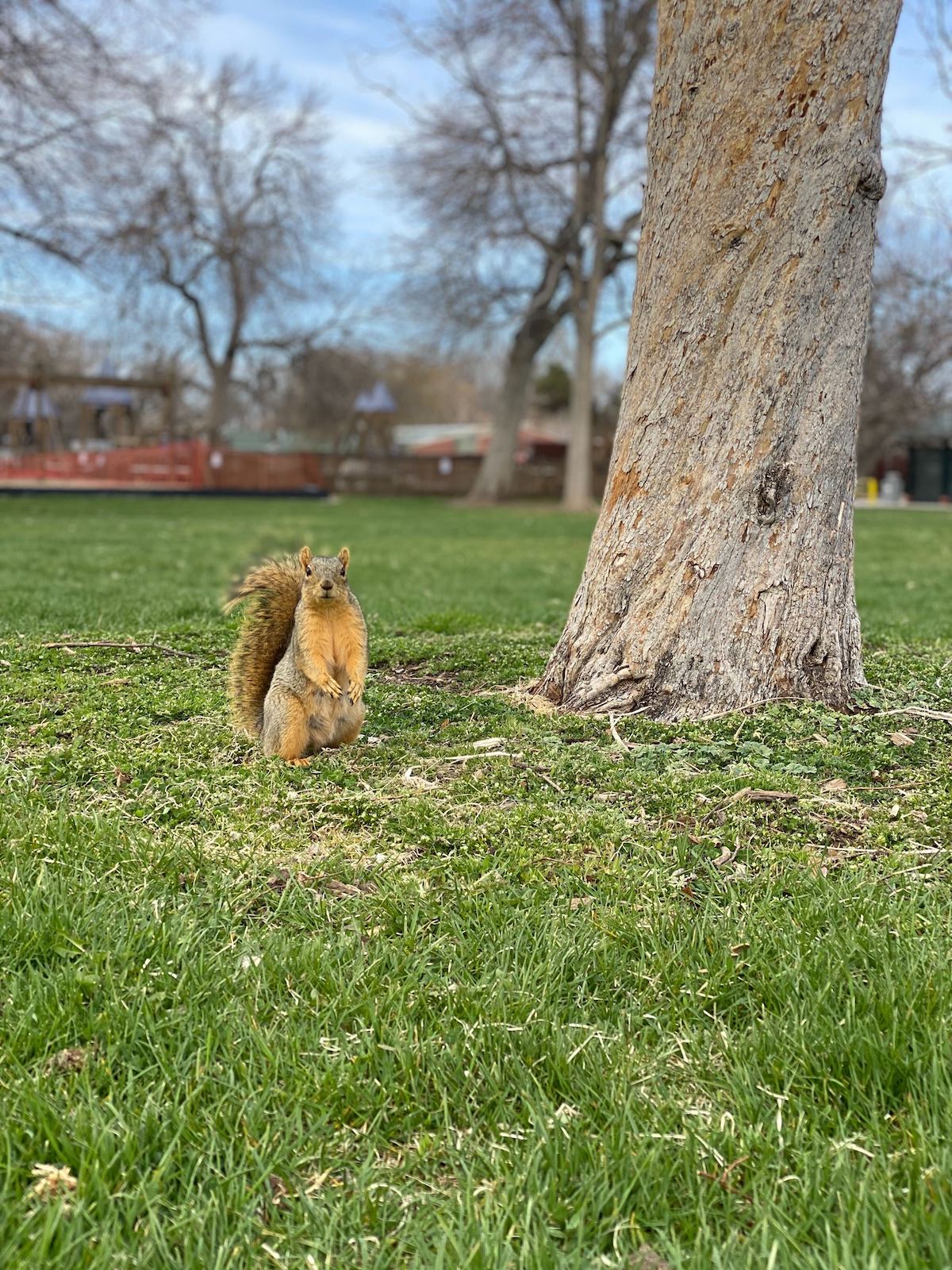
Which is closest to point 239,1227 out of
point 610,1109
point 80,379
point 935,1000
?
point 610,1109

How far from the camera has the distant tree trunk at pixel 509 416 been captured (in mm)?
31766

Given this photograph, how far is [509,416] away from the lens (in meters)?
33.1

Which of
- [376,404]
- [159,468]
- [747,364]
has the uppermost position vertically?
[376,404]

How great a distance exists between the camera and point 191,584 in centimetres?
920

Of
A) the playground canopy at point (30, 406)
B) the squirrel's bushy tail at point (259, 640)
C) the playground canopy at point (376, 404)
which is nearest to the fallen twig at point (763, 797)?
the squirrel's bushy tail at point (259, 640)

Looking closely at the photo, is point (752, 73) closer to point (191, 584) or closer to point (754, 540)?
point (754, 540)

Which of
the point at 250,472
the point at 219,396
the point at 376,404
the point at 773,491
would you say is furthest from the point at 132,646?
the point at 219,396

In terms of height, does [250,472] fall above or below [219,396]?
below

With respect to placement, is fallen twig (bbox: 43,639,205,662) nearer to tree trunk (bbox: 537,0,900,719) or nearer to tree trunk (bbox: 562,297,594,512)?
tree trunk (bbox: 537,0,900,719)

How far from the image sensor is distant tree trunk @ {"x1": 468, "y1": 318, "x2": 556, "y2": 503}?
31.8 meters

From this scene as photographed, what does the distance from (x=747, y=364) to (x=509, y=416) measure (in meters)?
29.8

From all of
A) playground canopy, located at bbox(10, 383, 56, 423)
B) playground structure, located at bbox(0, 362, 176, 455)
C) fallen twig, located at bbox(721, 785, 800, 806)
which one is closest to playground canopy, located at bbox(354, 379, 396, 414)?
playground structure, located at bbox(0, 362, 176, 455)

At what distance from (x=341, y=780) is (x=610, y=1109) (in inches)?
67.7

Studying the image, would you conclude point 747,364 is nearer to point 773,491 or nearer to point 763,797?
point 773,491
